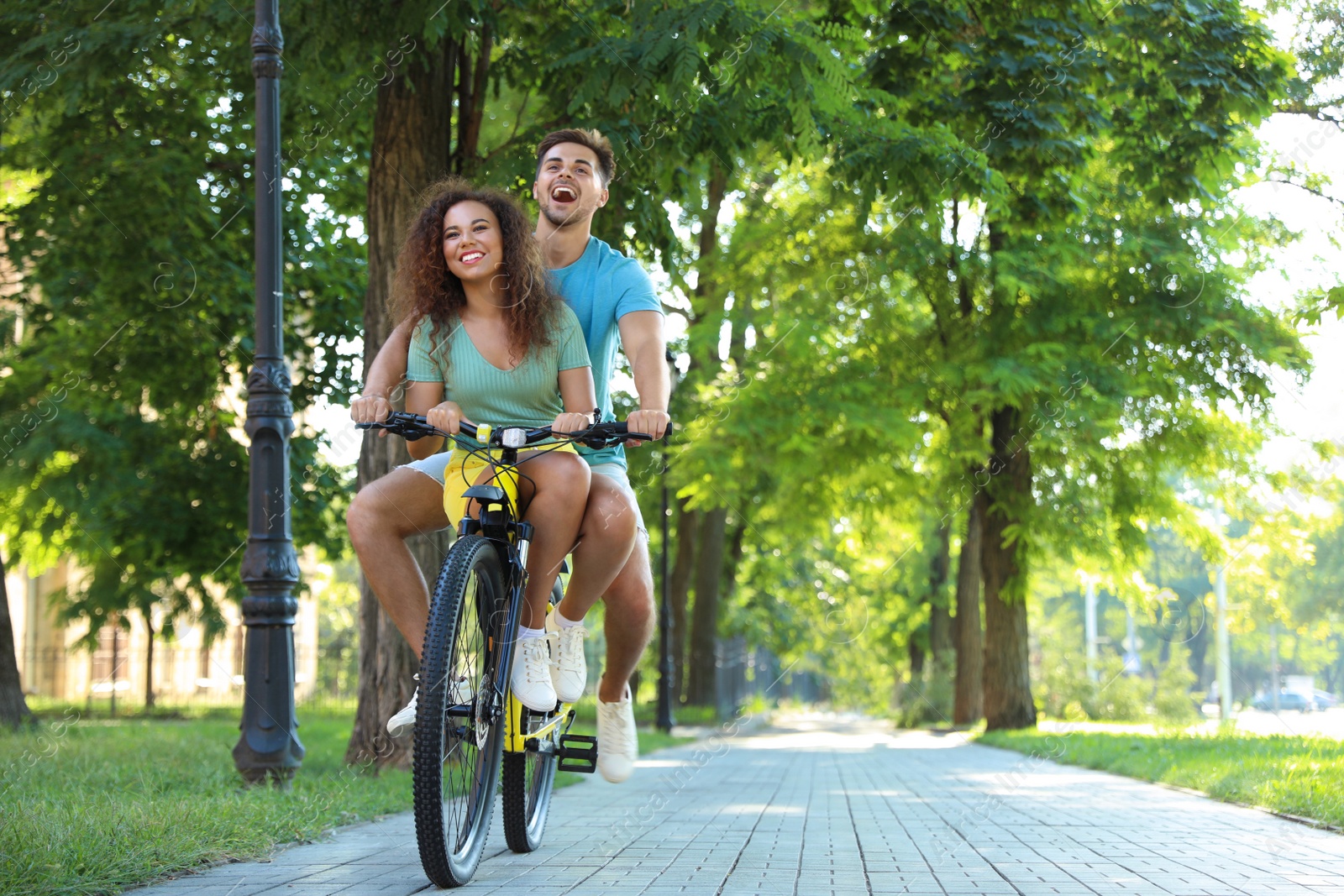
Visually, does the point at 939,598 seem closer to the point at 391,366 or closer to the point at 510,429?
the point at 391,366

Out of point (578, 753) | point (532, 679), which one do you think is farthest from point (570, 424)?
point (578, 753)

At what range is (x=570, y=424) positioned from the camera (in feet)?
12.8

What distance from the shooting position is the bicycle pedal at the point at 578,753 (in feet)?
15.2

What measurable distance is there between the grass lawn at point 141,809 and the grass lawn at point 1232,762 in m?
4.21

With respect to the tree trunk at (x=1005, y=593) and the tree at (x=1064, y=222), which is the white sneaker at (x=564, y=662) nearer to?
the tree at (x=1064, y=222)

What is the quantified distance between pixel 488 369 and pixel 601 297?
0.53 m

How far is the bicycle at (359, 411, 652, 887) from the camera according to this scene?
3.58m

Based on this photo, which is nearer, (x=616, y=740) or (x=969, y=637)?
(x=616, y=740)

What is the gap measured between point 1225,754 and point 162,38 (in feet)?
31.3

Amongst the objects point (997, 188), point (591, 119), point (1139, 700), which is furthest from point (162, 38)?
point (1139, 700)

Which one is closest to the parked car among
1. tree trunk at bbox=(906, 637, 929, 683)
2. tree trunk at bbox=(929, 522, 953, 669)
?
tree trunk at bbox=(906, 637, 929, 683)

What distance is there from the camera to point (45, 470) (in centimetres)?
1503

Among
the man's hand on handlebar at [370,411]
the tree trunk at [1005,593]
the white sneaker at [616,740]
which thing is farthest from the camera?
the tree trunk at [1005,593]

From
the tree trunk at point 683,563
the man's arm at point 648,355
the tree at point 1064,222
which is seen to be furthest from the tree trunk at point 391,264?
the tree trunk at point 683,563
